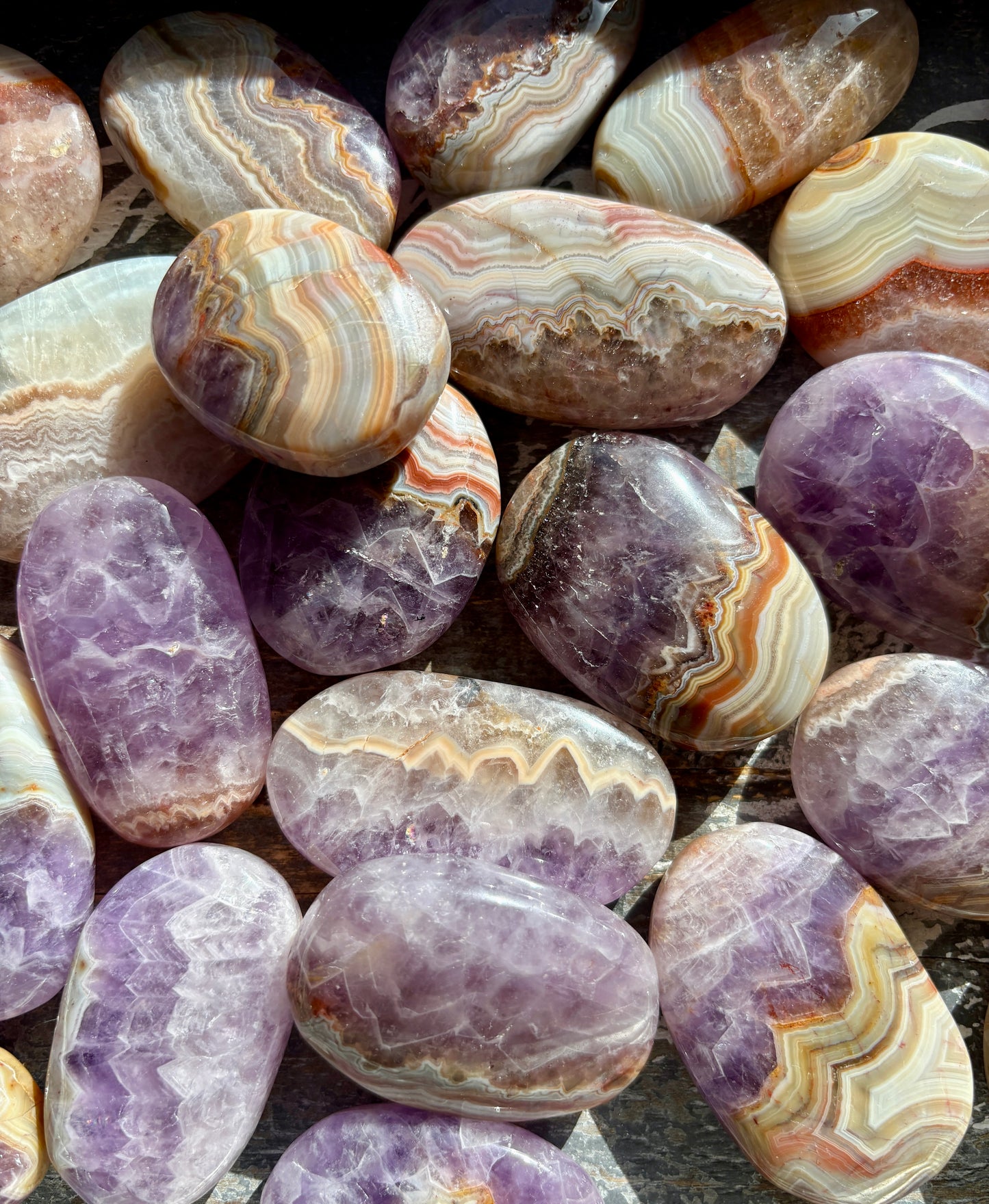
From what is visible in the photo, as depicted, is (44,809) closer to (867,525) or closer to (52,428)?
(52,428)

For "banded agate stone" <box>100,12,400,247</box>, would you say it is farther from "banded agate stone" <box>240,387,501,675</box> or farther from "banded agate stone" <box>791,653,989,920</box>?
"banded agate stone" <box>791,653,989,920</box>

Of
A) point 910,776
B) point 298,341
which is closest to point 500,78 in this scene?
point 298,341

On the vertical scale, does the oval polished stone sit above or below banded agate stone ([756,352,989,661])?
below

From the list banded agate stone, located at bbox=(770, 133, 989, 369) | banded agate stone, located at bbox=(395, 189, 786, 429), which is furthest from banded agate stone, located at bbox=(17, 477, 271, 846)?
banded agate stone, located at bbox=(770, 133, 989, 369)

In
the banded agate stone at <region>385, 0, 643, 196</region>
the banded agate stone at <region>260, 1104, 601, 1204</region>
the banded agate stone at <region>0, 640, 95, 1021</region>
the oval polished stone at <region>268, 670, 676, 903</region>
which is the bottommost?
the banded agate stone at <region>260, 1104, 601, 1204</region>

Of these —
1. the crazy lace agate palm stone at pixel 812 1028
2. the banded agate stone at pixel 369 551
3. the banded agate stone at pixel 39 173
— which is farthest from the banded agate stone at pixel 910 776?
the banded agate stone at pixel 39 173

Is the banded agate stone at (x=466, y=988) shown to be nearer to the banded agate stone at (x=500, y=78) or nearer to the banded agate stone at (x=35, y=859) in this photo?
the banded agate stone at (x=35, y=859)
